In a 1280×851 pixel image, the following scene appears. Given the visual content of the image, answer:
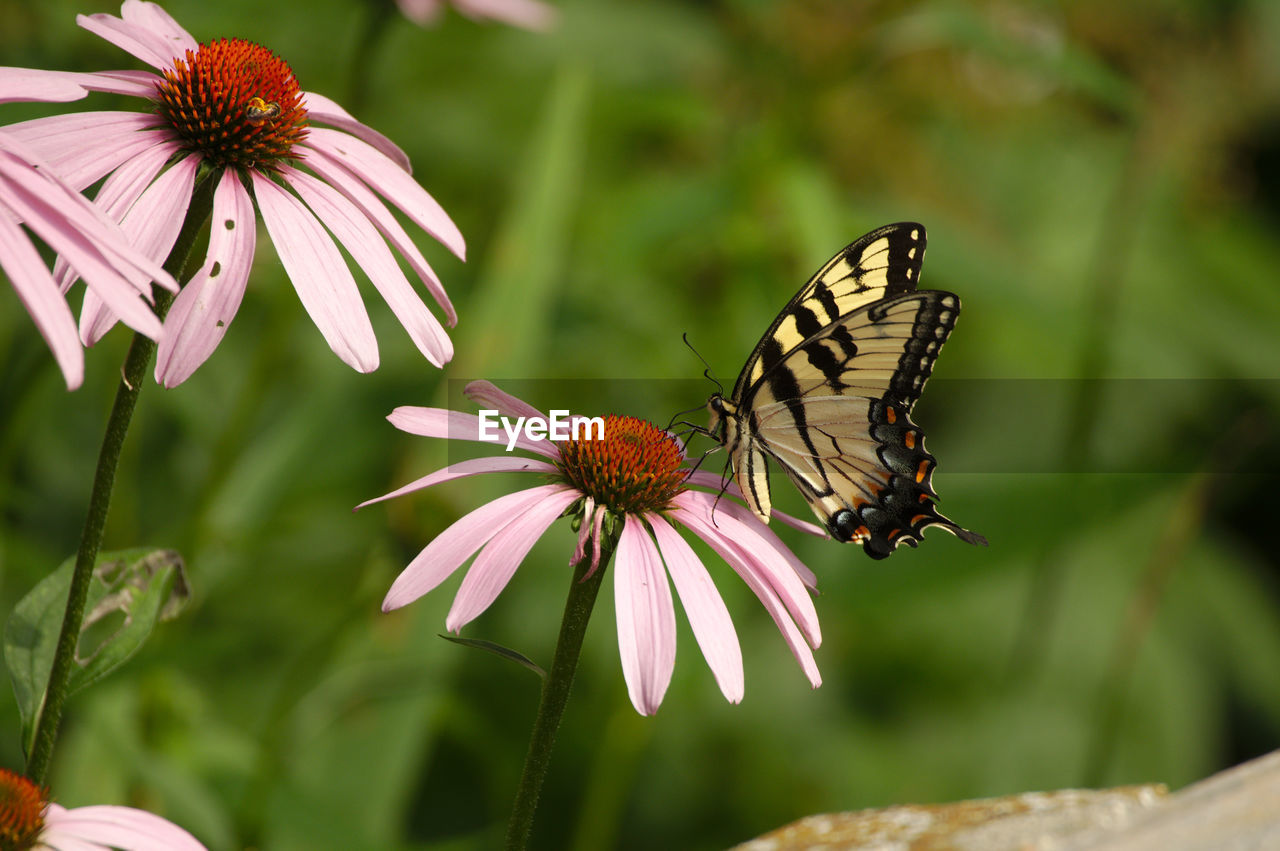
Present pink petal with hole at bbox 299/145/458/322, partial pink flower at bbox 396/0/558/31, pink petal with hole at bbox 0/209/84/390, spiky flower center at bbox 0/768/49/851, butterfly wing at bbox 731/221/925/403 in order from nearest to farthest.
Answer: pink petal with hole at bbox 0/209/84/390 → spiky flower center at bbox 0/768/49/851 → pink petal with hole at bbox 299/145/458/322 → butterfly wing at bbox 731/221/925/403 → partial pink flower at bbox 396/0/558/31

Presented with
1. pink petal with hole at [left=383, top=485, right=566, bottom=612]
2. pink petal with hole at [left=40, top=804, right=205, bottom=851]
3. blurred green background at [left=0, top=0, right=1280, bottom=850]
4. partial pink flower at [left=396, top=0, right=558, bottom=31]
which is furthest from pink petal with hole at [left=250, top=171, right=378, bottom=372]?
partial pink flower at [left=396, top=0, right=558, bottom=31]

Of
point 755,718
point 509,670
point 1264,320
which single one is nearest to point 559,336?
point 509,670

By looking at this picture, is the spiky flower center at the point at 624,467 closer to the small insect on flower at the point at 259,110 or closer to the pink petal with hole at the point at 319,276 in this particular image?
the pink petal with hole at the point at 319,276

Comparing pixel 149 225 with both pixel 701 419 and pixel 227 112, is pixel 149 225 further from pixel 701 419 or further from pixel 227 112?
pixel 701 419

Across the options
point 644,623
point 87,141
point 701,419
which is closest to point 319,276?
point 87,141

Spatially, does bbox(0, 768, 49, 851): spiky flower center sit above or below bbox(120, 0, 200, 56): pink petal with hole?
below

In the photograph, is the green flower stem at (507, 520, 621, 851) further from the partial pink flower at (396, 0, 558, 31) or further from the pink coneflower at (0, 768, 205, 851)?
the partial pink flower at (396, 0, 558, 31)

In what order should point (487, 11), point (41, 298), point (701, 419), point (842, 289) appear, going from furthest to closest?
point (701, 419)
point (487, 11)
point (842, 289)
point (41, 298)
